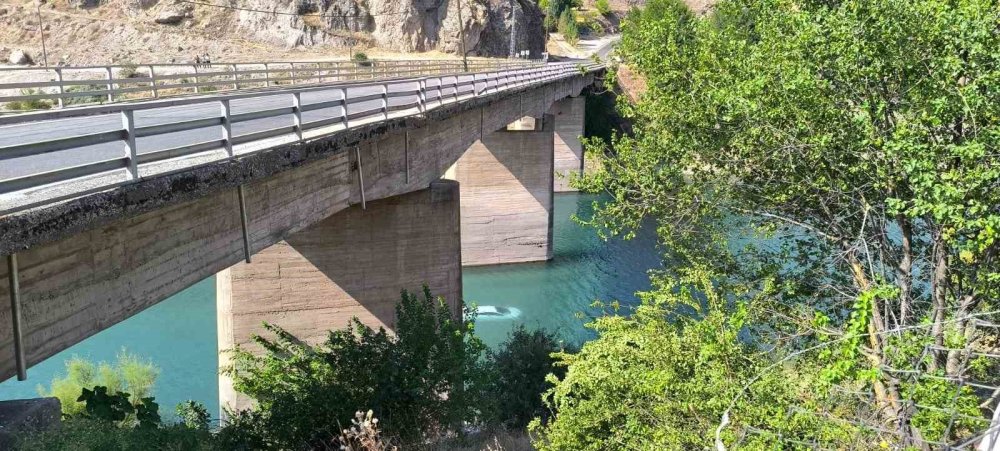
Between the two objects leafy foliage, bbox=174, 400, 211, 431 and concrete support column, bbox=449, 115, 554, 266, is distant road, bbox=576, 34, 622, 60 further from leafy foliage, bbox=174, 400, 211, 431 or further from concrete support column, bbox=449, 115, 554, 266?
leafy foliage, bbox=174, 400, 211, 431

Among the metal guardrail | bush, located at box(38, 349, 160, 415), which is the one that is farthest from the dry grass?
bush, located at box(38, 349, 160, 415)

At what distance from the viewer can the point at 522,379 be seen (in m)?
14.9

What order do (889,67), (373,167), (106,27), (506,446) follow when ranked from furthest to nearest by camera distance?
(106,27) → (373,167) → (506,446) → (889,67)

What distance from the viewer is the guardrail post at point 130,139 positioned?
6.22m

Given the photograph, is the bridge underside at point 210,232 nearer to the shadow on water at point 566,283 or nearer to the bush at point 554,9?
the shadow on water at point 566,283

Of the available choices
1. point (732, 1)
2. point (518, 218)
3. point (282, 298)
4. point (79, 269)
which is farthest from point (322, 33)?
point (79, 269)

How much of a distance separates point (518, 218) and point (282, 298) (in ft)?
59.6

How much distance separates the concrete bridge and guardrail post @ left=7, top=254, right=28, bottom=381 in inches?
0.4

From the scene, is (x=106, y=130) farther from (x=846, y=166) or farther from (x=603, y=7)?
(x=603, y=7)

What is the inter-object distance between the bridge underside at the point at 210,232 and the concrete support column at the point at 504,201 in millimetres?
15552

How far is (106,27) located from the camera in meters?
66.8

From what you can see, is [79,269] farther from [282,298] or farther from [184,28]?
Result: [184,28]

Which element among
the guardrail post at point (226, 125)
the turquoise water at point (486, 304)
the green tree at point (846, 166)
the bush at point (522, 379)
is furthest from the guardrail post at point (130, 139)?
the turquoise water at point (486, 304)

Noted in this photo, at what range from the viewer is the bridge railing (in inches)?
624
